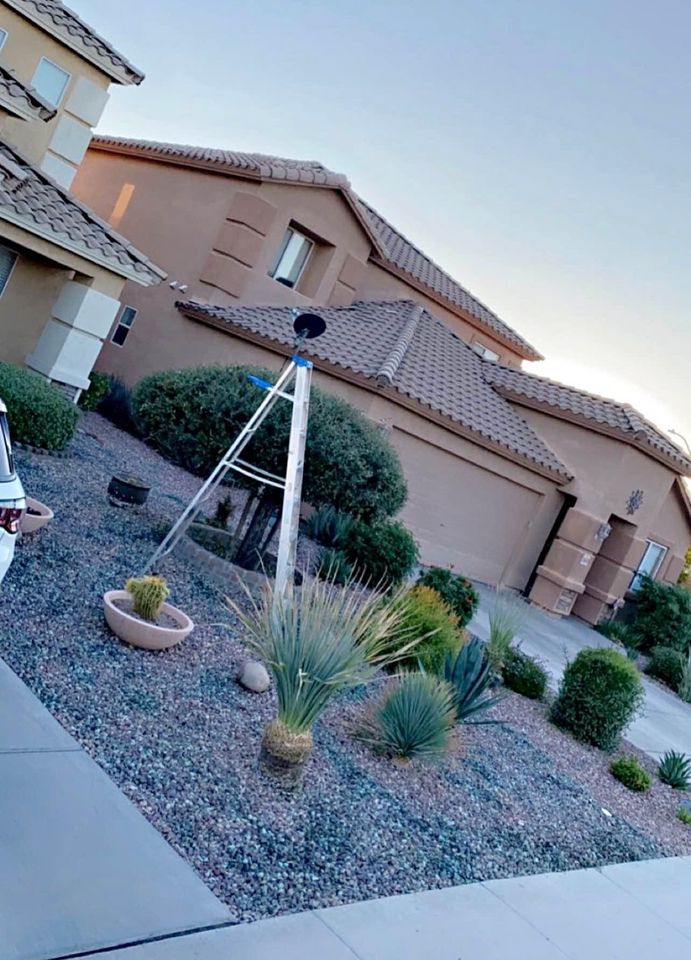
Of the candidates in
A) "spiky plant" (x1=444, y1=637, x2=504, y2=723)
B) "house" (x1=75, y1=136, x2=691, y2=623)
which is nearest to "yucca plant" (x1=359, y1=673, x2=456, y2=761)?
"spiky plant" (x1=444, y1=637, x2=504, y2=723)

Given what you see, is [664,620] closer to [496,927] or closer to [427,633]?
[427,633]

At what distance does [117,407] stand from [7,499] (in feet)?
44.7

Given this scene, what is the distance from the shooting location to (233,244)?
18.5 meters

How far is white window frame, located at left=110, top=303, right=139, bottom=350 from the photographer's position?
1981 centimetres

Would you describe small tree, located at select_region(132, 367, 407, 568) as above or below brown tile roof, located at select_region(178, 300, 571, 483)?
below

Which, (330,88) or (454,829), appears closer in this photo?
(454,829)

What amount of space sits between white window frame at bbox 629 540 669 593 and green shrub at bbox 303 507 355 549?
10841 millimetres

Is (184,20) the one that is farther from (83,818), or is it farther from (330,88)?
(83,818)

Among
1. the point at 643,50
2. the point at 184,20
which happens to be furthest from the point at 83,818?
the point at 184,20

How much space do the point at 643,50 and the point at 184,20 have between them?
8.71 metres

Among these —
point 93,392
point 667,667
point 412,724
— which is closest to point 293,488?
point 412,724

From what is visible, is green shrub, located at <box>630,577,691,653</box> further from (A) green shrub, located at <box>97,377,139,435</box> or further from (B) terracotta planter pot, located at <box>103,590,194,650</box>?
(B) terracotta planter pot, located at <box>103,590,194,650</box>

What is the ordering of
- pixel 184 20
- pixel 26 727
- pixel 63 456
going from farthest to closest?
pixel 184 20 < pixel 63 456 < pixel 26 727

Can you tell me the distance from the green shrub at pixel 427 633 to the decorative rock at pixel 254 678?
6.01 ft
